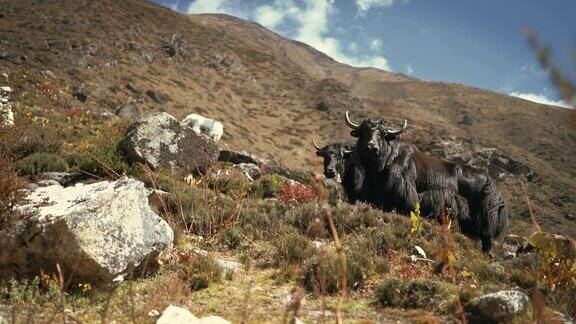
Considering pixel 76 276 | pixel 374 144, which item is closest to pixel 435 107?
pixel 374 144

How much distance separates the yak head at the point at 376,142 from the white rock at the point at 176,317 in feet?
19.6

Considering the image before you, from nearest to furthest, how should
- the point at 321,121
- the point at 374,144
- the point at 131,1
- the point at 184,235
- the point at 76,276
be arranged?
1. the point at 76,276
2. the point at 184,235
3. the point at 374,144
4. the point at 321,121
5. the point at 131,1

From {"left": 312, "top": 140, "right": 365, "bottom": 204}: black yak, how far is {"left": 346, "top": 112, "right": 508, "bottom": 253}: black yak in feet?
0.96

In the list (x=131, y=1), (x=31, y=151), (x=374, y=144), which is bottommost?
(x=31, y=151)

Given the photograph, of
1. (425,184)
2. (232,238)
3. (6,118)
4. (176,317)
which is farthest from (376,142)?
(6,118)

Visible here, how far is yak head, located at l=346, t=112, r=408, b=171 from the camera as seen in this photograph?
30.1ft

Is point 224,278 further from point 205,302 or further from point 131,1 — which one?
point 131,1

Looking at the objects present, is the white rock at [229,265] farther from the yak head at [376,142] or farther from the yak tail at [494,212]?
the yak tail at [494,212]

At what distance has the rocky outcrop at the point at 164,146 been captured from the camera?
10.4m

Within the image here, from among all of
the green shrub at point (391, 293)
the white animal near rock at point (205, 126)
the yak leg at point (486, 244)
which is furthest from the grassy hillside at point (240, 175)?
the white animal near rock at point (205, 126)

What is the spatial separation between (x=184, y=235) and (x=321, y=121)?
4599cm

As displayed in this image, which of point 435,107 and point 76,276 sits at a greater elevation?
point 435,107

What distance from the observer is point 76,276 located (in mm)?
4895

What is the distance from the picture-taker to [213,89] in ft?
160
